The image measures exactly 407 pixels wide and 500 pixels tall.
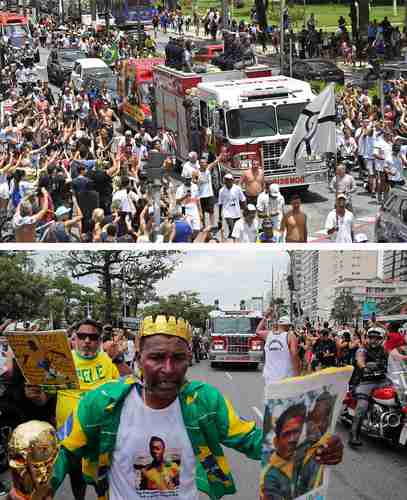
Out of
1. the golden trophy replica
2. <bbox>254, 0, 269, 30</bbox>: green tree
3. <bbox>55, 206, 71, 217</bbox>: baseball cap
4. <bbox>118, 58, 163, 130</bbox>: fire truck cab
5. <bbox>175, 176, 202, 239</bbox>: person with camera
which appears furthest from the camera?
<bbox>254, 0, 269, 30</bbox>: green tree

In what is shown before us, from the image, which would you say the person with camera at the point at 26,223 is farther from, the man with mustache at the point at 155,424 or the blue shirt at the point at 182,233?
the man with mustache at the point at 155,424

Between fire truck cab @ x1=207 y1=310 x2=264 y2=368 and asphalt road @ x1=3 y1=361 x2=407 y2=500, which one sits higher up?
fire truck cab @ x1=207 y1=310 x2=264 y2=368

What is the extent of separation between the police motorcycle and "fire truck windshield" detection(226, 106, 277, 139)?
1483 cm

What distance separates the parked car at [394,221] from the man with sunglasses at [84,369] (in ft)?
25.0

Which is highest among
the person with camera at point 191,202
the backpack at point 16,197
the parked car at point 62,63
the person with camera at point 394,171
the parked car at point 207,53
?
the backpack at point 16,197

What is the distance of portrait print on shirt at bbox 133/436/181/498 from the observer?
13.9 feet

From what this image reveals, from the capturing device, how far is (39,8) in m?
63.4

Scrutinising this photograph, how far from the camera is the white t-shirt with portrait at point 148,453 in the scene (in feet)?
13.9

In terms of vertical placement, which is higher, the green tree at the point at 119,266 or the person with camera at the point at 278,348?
the green tree at the point at 119,266

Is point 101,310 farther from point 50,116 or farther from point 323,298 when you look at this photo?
point 50,116

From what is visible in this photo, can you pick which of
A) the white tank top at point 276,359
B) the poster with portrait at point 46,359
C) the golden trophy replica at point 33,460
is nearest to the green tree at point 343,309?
the white tank top at point 276,359

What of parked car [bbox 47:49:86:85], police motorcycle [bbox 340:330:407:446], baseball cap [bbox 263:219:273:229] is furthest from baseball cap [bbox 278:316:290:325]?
parked car [bbox 47:49:86:85]

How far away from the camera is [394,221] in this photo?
1301cm

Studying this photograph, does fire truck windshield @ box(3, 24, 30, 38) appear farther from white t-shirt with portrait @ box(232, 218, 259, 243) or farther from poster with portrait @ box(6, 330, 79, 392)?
poster with portrait @ box(6, 330, 79, 392)
